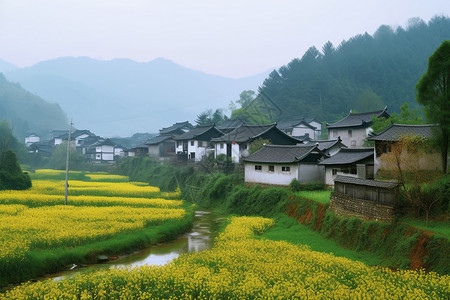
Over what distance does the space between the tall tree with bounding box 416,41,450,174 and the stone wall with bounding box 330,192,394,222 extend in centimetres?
492

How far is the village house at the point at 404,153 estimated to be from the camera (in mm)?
23734

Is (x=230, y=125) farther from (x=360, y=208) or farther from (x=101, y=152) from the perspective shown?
(x=360, y=208)

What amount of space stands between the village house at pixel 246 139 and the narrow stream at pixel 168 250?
541 inches

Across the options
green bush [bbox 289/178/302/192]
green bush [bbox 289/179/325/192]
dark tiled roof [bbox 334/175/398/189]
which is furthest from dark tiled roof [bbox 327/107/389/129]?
dark tiled roof [bbox 334/175/398/189]

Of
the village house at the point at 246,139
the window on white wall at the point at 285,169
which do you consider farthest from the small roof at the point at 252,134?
the window on white wall at the point at 285,169

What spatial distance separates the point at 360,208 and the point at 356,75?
74.4m

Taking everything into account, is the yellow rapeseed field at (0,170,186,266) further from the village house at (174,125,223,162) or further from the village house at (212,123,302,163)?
the village house at (174,125,223,162)

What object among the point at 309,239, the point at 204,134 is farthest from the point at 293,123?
the point at 309,239

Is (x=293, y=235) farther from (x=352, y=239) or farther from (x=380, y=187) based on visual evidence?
(x=380, y=187)

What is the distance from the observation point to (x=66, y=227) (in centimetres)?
2270

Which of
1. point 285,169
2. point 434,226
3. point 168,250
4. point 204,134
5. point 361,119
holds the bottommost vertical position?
point 168,250

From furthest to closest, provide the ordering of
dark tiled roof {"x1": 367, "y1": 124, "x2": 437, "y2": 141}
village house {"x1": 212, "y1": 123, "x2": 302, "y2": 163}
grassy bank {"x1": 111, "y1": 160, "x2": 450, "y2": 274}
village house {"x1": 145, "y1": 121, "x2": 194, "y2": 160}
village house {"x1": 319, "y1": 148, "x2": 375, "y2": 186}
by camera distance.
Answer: village house {"x1": 145, "y1": 121, "x2": 194, "y2": 160} → village house {"x1": 212, "y1": 123, "x2": 302, "y2": 163} → village house {"x1": 319, "y1": 148, "x2": 375, "y2": 186} → dark tiled roof {"x1": 367, "y1": 124, "x2": 437, "y2": 141} → grassy bank {"x1": 111, "y1": 160, "x2": 450, "y2": 274}

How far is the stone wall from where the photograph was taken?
19375 millimetres

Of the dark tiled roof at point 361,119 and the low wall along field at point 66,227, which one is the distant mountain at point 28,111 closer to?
the low wall along field at point 66,227
